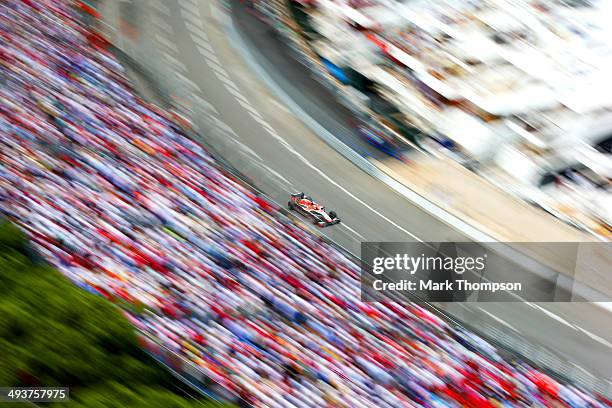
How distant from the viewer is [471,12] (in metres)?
22.3

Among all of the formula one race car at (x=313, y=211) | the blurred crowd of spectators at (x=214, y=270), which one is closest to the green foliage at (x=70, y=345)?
the blurred crowd of spectators at (x=214, y=270)

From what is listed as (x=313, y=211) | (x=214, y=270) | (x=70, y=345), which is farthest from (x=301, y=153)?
(x=70, y=345)

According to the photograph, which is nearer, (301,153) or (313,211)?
(313,211)

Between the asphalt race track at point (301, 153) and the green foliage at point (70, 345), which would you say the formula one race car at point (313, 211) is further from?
the green foliage at point (70, 345)

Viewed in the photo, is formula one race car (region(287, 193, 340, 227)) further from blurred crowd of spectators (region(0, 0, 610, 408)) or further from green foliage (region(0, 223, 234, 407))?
green foliage (region(0, 223, 234, 407))

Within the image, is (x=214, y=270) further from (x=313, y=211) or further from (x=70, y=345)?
(x=70, y=345)

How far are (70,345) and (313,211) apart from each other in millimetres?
8258

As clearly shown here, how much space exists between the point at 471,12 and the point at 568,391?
12.3m

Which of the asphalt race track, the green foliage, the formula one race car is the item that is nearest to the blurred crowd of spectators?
the formula one race car

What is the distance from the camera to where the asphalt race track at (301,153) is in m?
15.0

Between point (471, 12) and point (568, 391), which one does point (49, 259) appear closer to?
point (568, 391)

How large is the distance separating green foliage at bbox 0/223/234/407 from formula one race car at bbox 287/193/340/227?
7135 mm

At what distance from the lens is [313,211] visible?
53.2ft

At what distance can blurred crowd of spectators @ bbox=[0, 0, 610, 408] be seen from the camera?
1137cm
